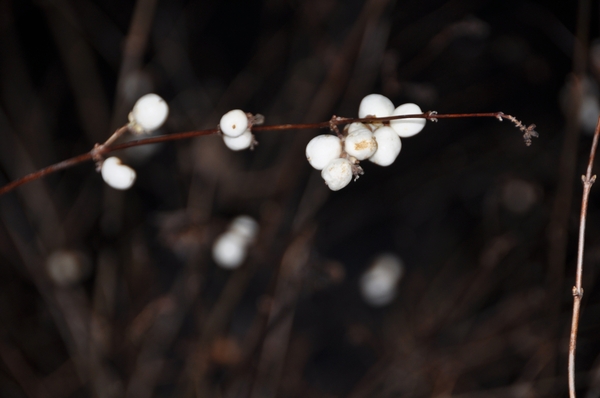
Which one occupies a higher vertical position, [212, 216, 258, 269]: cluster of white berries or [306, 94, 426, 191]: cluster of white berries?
[212, 216, 258, 269]: cluster of white berries

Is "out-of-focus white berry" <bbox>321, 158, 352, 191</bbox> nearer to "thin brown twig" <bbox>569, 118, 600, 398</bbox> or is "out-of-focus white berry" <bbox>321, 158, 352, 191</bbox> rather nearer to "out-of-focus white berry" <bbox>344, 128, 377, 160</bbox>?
"out-of-focus white berry" <bbox>344, 128, 377, 160</bbox>

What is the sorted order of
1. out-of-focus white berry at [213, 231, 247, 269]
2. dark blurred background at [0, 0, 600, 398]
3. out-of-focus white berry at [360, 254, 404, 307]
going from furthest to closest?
out-of-focus white berry at [360, 254, 404, 307] → dark blurred background at [0, 0, 600, 398] → out-of-focus white berry at [213, 231, 247, 269]

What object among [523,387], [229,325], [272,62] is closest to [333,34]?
[272,62]

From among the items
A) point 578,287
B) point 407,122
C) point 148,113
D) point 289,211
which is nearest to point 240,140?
point 148,113

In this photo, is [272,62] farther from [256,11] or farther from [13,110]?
[13,110]

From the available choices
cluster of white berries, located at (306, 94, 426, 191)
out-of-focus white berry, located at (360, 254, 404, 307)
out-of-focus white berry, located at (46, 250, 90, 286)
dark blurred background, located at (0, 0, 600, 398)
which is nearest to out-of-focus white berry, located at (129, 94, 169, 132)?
cluster of white berries, located at (306, 94, 426, 191)

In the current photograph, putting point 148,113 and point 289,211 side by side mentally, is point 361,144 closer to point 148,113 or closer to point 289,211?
point 148,113

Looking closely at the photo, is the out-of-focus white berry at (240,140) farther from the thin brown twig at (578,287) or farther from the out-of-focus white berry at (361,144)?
the thin brown twig at (578,287)
